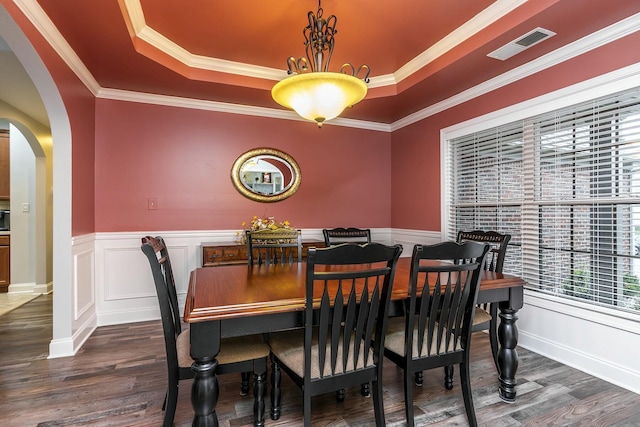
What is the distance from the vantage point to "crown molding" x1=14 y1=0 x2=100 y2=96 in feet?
6.65

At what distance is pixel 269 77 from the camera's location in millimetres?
3396

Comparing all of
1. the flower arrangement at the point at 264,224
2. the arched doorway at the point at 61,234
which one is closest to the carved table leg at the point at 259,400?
the arched doorway at the point at 61,234

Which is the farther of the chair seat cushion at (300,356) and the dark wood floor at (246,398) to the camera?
the dark wood floor at (246,398)

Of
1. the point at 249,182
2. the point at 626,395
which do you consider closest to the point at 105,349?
the point at 249,182

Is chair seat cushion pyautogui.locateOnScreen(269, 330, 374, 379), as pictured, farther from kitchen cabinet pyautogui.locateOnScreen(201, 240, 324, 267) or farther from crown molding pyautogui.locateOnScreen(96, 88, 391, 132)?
crown molding pyautogui.locateOnScreen(96, 88, 391, 132)

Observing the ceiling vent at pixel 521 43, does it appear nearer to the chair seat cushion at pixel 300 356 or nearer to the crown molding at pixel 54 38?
the chair seat cushion at pixel 300 356

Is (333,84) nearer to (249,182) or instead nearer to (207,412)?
(207,412)

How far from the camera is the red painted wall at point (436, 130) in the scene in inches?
91.5

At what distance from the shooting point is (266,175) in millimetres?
4051

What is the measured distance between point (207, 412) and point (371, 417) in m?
0.95

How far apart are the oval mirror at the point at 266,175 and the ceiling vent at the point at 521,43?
243 centimetres

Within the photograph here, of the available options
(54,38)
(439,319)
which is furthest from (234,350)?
(54,38)

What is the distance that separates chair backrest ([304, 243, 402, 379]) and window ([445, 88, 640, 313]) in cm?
192

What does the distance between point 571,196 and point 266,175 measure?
3.05 metres
